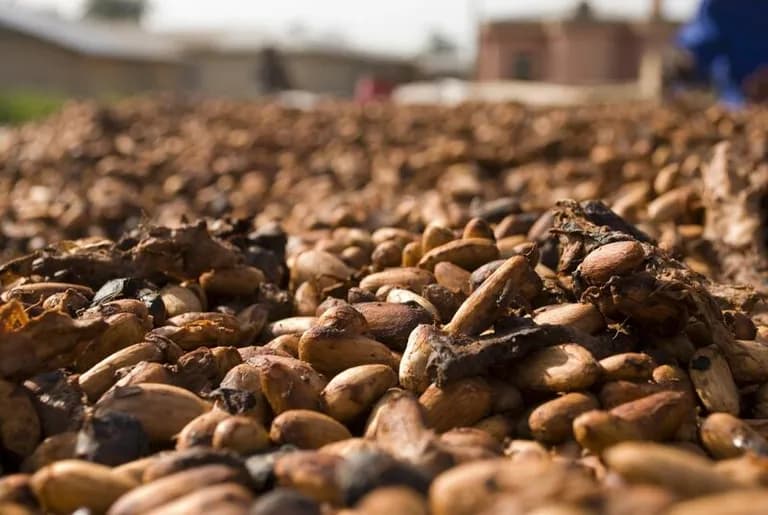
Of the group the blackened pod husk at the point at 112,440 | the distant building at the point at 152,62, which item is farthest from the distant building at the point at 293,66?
the blackened pod husk at the point at 112,440

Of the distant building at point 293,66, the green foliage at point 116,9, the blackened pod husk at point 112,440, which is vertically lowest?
the blackened pod husk at point 112,440

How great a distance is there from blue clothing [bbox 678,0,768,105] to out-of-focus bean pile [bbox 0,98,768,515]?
25.0ft

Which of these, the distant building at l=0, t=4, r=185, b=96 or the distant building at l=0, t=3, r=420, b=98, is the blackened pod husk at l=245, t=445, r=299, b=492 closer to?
the distant building at l=0, t=3, r=420, b=98

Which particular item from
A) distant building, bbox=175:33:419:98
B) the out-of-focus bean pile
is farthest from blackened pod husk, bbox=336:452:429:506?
distant building, bbox=175:33:419:98

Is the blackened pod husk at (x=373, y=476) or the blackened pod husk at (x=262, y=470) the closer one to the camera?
the blackened pod husk at (x=373, y=476)

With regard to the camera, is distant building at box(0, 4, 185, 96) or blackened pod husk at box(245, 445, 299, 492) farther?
distant building at box(0, 4, 185, 96)

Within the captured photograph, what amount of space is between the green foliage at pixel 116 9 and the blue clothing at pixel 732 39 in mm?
58882

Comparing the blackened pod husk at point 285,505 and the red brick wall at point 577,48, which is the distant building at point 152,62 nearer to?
the red brick wall at point 577,48

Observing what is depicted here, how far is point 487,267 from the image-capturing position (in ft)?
9.23

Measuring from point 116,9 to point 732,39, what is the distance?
60.9 m

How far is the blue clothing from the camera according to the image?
11.0 meters

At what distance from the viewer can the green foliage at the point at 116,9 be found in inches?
2584

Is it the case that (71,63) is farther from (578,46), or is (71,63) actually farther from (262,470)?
(262,470)

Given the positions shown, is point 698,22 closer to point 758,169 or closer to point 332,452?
point 758,169
